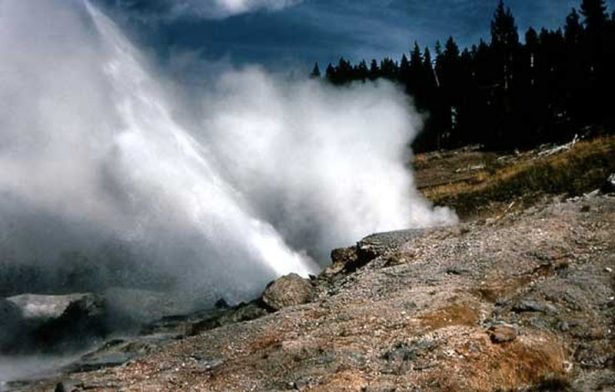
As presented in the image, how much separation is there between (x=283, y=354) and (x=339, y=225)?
25631 millimetres

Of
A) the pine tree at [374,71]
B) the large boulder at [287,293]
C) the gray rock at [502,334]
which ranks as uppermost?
the pine tree at [374,71]

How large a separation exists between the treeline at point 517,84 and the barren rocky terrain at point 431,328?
39.2 meters

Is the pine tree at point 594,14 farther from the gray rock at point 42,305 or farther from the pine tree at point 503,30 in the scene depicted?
the gray rock at point 42,305

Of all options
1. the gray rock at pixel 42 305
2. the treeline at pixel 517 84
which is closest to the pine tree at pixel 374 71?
the treeline at pixel 517 84

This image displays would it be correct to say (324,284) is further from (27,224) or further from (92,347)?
(27,224)

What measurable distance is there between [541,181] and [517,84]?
145ft

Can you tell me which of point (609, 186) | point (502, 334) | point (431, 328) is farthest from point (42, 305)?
point (609, 186)

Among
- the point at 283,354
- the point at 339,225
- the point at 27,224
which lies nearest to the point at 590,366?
the point at 283,354

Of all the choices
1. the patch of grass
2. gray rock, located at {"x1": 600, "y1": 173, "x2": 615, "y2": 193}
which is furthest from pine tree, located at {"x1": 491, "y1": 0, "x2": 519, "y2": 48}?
gray rock, located at {"x1": 600, "y1": 173, "x2": 615, "y2": 193}

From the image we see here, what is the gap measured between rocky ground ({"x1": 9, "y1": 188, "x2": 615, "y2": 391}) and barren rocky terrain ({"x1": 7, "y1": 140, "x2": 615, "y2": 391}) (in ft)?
0.13

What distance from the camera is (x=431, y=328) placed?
1494 cm

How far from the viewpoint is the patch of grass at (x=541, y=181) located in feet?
113

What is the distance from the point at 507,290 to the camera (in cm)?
1669

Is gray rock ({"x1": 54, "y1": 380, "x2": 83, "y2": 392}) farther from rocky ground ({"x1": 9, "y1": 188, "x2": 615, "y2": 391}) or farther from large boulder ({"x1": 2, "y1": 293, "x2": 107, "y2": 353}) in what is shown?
large boulder ({"x1": 2, "y1": 293, "x2": 107, "y2": 353})
